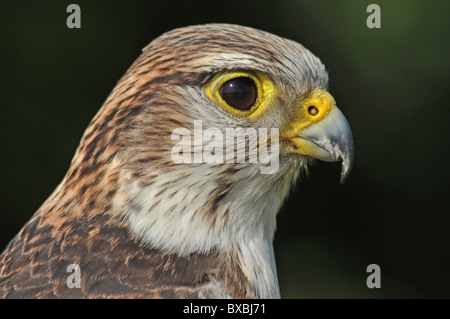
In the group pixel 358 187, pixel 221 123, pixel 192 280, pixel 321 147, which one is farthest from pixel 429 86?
pixel 192 280

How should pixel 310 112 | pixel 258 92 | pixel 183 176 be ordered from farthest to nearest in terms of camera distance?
pixel 310 112
pixel 258 92
pixel 183 176

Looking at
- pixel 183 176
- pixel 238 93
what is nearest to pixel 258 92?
pixel 238 93

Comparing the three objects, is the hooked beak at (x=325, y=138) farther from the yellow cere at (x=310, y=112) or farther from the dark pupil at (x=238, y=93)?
the dark pupil at (x=238, y=93)

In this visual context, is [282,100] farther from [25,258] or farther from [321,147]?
[25,258]

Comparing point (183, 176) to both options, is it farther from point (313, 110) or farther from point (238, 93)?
point (313, 110)

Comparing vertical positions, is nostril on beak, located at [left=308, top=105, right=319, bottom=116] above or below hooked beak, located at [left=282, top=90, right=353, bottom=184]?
above

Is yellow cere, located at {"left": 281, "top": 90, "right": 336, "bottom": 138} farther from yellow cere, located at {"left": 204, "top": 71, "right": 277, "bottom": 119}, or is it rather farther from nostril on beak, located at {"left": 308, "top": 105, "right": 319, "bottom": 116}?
yellow cere, located at {"left": 204, "top": 71, "right": 277, "bottom": 119}

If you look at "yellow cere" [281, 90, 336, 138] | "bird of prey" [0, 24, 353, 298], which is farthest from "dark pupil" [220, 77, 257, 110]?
"yellow cere" [281, 90, 336, 138]

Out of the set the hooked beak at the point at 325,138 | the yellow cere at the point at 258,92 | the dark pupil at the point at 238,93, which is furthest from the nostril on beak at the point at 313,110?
the dark pupil at the point at 238,93
